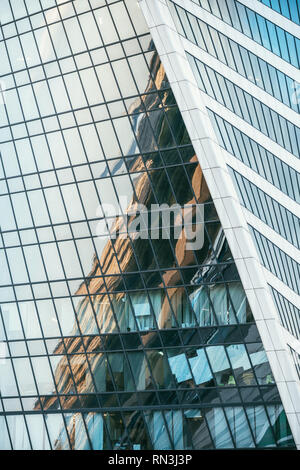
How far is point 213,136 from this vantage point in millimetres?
31812

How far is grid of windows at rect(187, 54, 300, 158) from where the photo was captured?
32.7m

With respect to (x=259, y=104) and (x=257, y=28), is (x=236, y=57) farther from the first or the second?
(x=259, y=104)

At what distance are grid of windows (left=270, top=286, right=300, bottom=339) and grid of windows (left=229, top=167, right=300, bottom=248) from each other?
10.2ft

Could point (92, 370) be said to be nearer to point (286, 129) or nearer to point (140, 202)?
point (140, 202)

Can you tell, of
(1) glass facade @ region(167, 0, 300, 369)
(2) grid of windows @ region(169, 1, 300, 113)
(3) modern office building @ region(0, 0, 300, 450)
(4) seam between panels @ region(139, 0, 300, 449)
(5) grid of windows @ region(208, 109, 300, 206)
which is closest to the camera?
(4) seam between panels @ region(139, 0, 300, 449)

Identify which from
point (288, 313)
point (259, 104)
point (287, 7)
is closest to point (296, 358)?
point (288, 313)

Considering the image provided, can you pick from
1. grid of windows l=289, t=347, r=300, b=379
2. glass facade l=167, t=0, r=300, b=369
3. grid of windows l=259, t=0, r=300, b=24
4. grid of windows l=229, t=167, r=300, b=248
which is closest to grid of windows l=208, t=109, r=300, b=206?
glass facade l=167, t=0, r=300, b=369

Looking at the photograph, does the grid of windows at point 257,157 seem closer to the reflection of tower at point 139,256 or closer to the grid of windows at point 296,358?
the reflection of tower at point 139,256

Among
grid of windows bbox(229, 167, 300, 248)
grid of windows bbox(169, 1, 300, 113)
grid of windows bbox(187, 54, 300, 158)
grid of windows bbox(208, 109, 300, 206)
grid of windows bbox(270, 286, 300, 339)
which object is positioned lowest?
grid of windows bbox(270, 286, 300, 339)

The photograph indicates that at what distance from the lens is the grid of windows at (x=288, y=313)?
3142 cm

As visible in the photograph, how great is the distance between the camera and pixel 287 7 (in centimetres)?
3425

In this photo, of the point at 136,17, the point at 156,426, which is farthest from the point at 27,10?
the point at 156,426

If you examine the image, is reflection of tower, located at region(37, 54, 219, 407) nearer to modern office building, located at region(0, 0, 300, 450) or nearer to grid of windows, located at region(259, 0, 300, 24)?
modern office building, located at region(0, 0, 300, 450)
